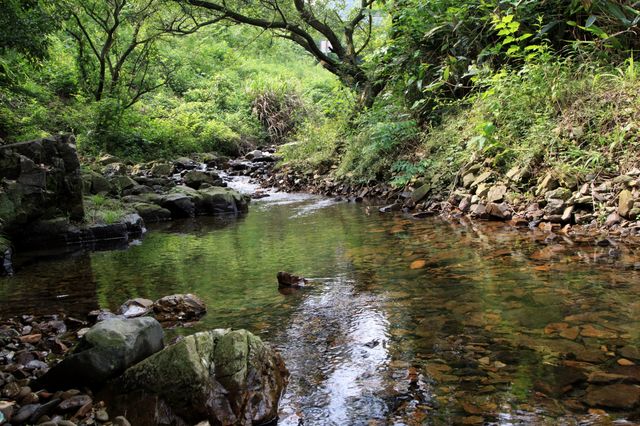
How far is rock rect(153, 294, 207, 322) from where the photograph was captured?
3.91 meters

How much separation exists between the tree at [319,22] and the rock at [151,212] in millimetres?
5236

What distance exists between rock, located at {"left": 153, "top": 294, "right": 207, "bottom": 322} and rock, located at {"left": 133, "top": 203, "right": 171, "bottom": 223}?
6.06 meters

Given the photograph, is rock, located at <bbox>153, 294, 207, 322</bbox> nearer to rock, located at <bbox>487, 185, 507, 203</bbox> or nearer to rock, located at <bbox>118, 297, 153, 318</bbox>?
rock, located at <bbox>118, 297, 153, 318</bbox>

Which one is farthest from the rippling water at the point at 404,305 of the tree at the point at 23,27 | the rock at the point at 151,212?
the tree at the point at 23,27

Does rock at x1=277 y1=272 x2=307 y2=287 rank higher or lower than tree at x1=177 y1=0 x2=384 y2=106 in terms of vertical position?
lower

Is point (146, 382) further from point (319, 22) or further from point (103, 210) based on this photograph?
point (319, 22)

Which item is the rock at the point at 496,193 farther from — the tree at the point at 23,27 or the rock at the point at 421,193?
the tree at the point at 23,27

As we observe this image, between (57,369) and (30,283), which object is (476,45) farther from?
(57,369)

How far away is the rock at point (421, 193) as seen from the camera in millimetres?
8344

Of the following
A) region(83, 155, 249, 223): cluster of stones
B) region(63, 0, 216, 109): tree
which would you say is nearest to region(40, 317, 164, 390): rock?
region(83, 155, 249, 223): cluster of stones

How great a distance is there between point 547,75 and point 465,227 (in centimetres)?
256

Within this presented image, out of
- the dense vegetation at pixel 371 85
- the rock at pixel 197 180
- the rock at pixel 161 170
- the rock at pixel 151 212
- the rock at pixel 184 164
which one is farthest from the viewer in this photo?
the rock at pixel 184 164

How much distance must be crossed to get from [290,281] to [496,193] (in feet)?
12.2

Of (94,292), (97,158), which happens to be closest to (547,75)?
(94,292)
